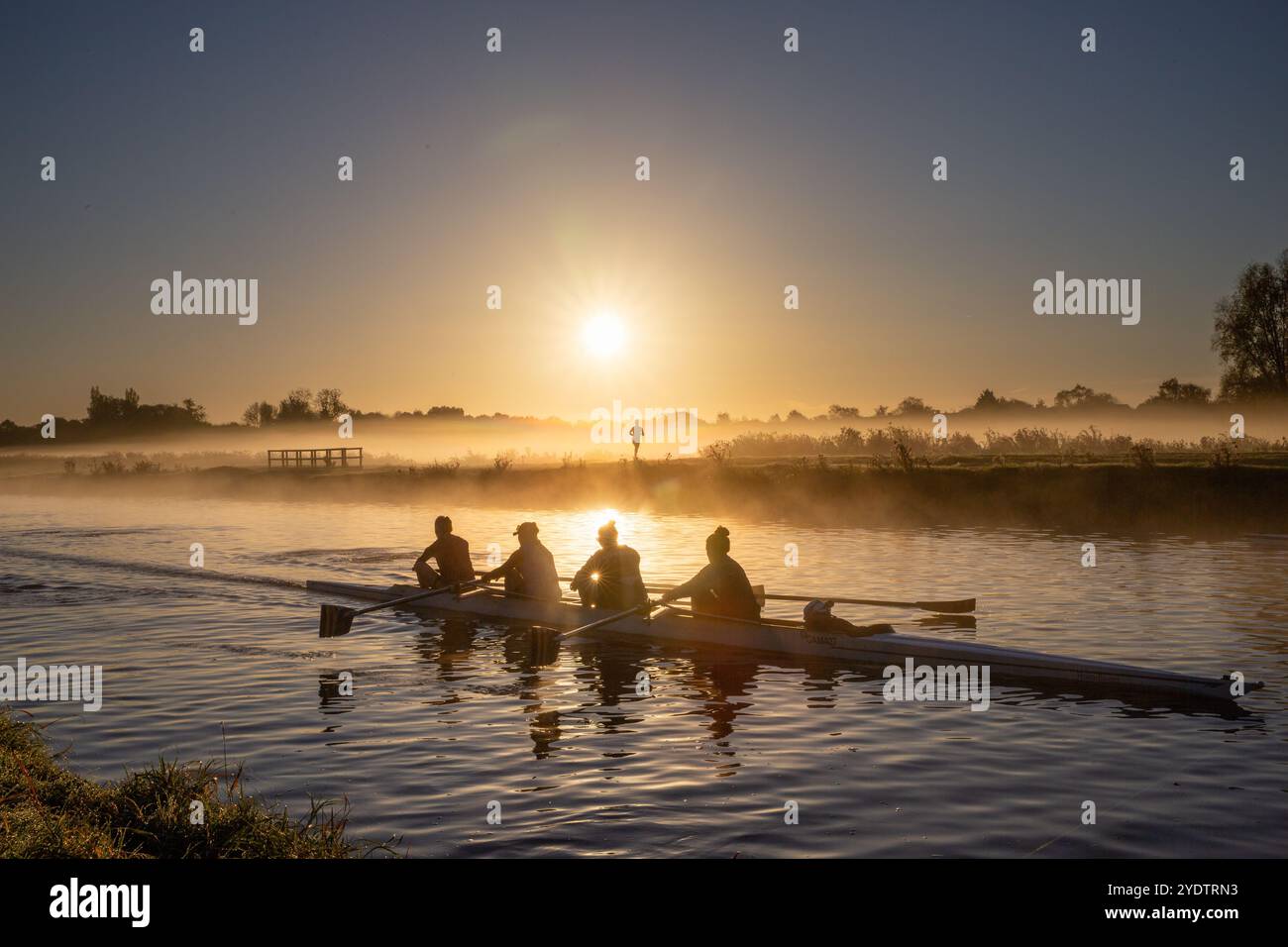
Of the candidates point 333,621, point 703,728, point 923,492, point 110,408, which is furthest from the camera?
point 110,408

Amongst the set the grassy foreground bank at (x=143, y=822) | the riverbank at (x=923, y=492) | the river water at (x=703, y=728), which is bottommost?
the river water at (x=703, y=728)

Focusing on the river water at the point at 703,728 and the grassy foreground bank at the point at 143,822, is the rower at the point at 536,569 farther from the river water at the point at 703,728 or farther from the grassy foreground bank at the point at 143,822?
the grassy foreground bank at the point at 143,822

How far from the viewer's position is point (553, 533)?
3831cm

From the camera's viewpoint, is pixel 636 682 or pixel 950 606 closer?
pixel 636 682

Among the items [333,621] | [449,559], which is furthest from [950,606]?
[333,621]

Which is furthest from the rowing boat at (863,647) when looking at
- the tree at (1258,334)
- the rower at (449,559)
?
the tree at (1258,334)

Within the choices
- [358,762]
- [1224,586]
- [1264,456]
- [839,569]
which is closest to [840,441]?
[1264,456]

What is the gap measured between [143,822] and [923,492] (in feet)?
116

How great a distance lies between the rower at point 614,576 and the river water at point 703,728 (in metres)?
0.81

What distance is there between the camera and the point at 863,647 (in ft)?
47.4

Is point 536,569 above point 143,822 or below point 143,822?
above

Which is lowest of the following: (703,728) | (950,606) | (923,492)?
(703,728)

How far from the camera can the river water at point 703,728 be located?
8273 millimetres

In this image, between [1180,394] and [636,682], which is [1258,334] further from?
[636,682]
